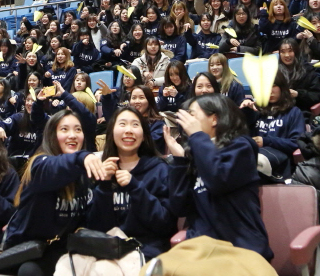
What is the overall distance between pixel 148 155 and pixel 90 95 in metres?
2.13

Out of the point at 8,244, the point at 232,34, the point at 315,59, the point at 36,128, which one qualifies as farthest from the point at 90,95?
the point at 8,244

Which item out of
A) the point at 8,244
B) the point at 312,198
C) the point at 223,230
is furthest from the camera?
the point at 8,244

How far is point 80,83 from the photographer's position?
4.75 meters

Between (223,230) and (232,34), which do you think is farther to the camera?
(232,34)

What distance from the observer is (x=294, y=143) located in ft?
9.48

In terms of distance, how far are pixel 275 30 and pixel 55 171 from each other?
152 inches

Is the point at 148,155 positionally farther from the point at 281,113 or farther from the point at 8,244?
the point at 281,113

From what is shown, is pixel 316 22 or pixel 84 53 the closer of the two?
pixel 316 22

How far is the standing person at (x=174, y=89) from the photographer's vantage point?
4.10m

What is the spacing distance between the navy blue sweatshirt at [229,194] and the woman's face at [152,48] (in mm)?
3485

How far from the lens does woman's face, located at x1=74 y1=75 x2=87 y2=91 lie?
4.74 metres

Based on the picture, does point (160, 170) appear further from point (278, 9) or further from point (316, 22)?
point (278, 9)

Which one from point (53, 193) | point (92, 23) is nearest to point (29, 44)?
point (92, 23)

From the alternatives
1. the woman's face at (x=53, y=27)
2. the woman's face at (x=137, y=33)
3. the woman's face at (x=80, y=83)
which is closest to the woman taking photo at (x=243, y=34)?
the woman's face at (x=137, y=33)
